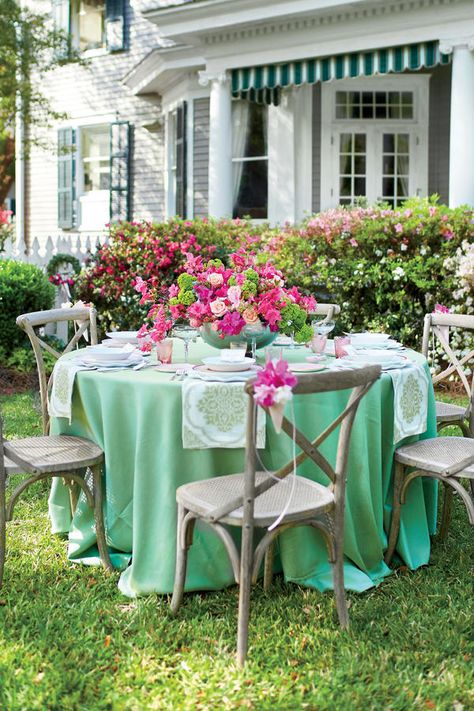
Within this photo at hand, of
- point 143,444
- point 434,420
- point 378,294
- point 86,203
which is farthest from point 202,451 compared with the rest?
point 86,203

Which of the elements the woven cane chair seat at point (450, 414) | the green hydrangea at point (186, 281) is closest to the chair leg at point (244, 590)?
the green hydrangea at point (186, 281)

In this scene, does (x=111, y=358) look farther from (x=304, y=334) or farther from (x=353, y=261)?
(x=353, y=261)

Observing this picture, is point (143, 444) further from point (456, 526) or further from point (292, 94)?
point (292, 94)

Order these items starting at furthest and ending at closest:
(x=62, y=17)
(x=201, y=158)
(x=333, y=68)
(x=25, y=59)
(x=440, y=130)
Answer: (x=62, y=17) < (x=25, y=59) < (x=201, y=158) < (x=440, y=130) < (x=333, y=68)

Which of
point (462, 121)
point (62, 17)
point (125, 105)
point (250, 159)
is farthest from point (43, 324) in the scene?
point (62, 17)

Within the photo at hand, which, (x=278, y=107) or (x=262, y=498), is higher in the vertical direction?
(x=278, y=107)

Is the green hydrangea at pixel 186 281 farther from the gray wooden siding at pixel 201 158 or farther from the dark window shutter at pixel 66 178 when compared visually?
the dark window shutter at pixel 66 178

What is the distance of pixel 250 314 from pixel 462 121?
627 centimetres

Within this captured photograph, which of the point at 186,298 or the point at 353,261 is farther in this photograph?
the point at 353,261

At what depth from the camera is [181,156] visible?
1283 centimetres

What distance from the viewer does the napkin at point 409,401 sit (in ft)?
12.4

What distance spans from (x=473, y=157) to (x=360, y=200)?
1541mm

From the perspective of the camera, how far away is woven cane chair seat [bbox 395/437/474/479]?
3.65 metres

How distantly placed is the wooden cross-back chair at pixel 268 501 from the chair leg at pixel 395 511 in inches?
24.2
